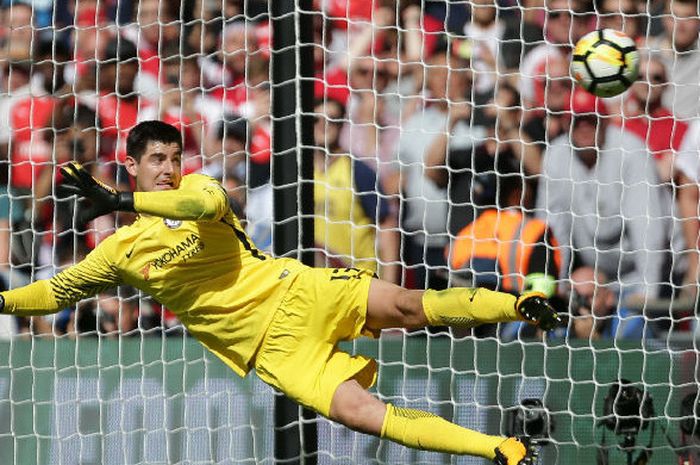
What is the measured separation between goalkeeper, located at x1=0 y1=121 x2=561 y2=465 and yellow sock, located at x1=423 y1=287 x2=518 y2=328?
0.06 meters

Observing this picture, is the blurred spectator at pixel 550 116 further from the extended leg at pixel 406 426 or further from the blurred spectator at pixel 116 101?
the blurred spectator at pixel 116 101

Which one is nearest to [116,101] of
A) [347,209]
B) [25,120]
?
[25,120]

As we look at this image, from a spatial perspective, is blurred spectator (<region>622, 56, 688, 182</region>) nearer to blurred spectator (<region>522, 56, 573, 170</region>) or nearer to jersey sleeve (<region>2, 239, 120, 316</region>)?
blurred spectator (<region>522, 56, 573, 170</region>)

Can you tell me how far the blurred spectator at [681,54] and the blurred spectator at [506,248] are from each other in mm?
841

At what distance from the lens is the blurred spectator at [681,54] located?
6152 millimetres

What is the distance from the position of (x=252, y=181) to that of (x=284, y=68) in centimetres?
69

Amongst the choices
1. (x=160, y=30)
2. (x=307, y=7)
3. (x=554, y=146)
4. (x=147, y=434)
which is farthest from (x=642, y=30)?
(x=147, y=434)

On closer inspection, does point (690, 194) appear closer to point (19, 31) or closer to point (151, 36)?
point (151, 36)

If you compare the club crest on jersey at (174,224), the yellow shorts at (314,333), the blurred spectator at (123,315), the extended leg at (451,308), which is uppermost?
the club crest on jersey at (174,224)

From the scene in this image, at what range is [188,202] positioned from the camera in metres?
4.43

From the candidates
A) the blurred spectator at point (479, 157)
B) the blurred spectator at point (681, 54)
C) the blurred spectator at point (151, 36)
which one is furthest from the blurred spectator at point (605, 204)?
the blurred spectator at point (151, 36)

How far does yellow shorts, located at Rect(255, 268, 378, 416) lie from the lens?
4.92 meters

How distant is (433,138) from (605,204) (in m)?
0.88

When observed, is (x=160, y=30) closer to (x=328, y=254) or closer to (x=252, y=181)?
(x=252, y=181)
